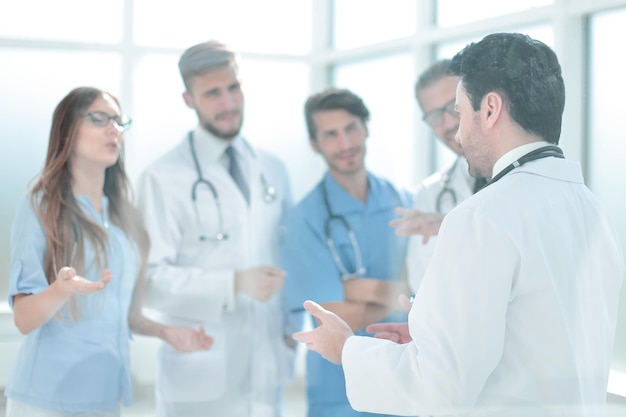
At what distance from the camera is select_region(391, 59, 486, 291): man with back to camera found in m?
2.30

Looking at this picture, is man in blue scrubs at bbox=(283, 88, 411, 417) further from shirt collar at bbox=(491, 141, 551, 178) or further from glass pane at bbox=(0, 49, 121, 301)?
shirt collar at bbox=(491, 141, 551, 178)

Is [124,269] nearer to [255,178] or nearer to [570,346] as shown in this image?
[255,178]

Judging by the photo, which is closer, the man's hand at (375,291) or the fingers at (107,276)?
the fingers at (107,276)

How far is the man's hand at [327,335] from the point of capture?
4.76 feet

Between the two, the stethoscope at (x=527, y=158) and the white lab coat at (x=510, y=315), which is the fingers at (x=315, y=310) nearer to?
the white lab coat at (x=510, y=315)

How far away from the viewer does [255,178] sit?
2352 millimetres

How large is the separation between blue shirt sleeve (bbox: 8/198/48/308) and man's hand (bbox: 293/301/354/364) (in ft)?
2.47

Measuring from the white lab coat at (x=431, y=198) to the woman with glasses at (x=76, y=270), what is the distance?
0.82 m

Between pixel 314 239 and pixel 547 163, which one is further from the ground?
pixel 547 163

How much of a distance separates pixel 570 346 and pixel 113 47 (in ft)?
4.75

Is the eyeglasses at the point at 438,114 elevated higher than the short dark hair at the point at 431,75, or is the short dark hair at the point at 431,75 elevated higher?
the short dark hair at the point at 431,75

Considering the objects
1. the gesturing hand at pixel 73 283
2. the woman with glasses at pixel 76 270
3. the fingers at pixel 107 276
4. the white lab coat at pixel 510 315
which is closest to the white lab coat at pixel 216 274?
the woman with glasses at pixel 76 270

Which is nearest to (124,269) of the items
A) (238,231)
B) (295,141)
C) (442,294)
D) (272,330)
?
(238,231)

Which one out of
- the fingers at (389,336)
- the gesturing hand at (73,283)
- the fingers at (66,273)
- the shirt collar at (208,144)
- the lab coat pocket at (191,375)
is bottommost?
the lab coat pocket at (191,375)
